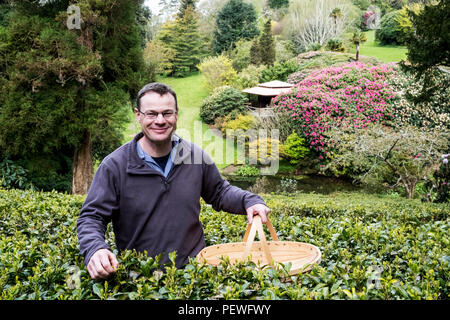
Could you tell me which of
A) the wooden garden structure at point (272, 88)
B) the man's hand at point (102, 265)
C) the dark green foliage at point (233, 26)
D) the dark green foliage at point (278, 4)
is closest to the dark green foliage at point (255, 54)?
the dark green foliage at point (233, 26)

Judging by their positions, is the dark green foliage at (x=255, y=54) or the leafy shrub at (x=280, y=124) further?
the dark green foliage at (x=255, y=54)

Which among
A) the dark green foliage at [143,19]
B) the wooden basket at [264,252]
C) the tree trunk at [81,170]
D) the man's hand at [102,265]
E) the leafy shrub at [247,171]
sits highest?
the dark green foliage at [143,19]

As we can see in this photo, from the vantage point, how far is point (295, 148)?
15656mm

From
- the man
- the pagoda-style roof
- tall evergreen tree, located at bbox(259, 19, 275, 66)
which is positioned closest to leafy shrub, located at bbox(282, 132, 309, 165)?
the pagoda-style roof

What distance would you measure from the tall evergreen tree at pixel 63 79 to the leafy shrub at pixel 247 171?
7079 millimetres

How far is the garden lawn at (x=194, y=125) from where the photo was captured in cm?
1839

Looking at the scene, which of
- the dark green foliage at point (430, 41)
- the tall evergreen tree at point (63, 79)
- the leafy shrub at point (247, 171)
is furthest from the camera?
the leafy shrub at point (247, 171)

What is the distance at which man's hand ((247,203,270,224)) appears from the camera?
2.03m

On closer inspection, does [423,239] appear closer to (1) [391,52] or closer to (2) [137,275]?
(2) [137,275]

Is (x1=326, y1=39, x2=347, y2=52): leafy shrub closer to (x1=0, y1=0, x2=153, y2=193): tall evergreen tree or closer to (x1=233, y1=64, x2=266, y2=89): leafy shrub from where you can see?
(x1=233, y1=64, x2=266, y2=89): leafy shrub

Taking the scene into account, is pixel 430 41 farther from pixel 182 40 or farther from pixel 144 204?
pixel 182 40

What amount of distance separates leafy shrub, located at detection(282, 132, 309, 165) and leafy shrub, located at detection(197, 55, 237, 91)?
408 inches

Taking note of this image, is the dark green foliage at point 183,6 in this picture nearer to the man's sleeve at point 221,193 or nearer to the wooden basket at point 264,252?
the man's sleeve at point 221,193
